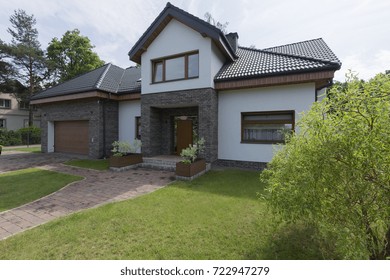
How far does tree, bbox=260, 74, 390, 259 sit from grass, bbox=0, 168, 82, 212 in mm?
6748

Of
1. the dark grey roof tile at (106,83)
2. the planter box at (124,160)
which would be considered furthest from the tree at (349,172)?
the dark grey roof tile at (106,83)

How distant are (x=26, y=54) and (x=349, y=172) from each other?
3587 cm

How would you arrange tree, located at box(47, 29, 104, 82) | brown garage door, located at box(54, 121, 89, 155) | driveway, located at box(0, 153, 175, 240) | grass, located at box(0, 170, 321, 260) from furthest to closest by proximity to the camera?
1. tree, located at box(47, 29, 104, 82)
2. brown garage door, located at box(54, 121, 89, 155)
3. driveway, located at box(0, 153, 175, 240)
4. grass, located at box(0, 170, 321, 260)

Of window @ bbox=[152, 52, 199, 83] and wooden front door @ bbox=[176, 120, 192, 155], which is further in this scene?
wooden front door @ bbox=[176, 120, 192, 155]

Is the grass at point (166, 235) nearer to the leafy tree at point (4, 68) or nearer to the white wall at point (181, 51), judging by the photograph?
the white wall at point (181, 51)

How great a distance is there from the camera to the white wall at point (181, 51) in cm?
933

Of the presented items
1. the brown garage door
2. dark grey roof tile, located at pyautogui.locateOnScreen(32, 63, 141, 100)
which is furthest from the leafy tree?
the brown garage door

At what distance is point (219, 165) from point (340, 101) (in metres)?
7.77

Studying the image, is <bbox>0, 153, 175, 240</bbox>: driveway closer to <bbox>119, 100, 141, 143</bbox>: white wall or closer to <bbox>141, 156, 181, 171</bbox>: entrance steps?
<bbox>141, 156, 181, 171</bbox>: entrance steps

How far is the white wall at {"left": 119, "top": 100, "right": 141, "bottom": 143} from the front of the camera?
12.5 metres

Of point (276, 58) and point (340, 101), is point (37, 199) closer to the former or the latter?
point (340, 101)

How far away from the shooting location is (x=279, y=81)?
8227mm
